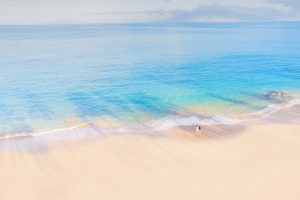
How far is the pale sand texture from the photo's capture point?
1318cm

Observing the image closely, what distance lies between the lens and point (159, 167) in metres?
15.2

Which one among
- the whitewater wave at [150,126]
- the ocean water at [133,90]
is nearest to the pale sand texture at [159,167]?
the whitewater wave at [150,126]

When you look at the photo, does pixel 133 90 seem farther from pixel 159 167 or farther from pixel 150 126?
pixel 159 167

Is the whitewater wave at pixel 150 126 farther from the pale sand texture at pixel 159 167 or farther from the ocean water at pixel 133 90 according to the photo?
the pale sand texture at pixel 159 167

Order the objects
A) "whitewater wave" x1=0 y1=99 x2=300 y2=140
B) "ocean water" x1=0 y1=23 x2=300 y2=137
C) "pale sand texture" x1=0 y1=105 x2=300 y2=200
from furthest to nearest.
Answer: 1. "ocean water" x1=0 y1=23 x2=300 y2=137
2. "whitewater wave" x1=0 y1=99 x2=300 y2=140
3. "pale sand texture" x1=0 y1=105 x2=300 y2=200

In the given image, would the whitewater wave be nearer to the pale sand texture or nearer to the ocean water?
the ocean water

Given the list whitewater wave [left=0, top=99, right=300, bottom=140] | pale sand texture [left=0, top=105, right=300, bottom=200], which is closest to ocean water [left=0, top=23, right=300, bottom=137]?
whitewater wave [left=0, top=99, right=300, bottom=140]

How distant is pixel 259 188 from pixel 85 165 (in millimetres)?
8014

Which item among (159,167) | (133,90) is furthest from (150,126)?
(133,90)

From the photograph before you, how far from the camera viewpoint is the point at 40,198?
41.9 ft

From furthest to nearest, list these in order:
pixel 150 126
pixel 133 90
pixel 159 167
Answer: pixel 133 90 → pixel 150 126 → pixel 159 167

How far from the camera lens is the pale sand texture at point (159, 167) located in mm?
13180

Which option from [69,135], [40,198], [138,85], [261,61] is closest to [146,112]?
[69,135]

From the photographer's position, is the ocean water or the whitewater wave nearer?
the whitewater wave
